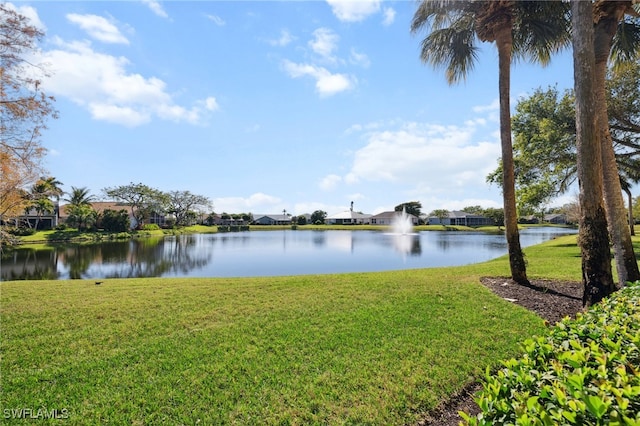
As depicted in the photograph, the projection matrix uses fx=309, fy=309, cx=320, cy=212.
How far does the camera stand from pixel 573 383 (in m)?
1.35

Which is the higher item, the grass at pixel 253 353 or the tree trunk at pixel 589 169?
the tree trunk at pixel 589 169

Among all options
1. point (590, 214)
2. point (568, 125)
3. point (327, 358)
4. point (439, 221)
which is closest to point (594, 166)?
point (590, 214)

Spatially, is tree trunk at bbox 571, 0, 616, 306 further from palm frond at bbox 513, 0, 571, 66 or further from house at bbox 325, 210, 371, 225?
house at bbox 325, 210, 371, 225

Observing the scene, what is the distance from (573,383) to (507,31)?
8.88m

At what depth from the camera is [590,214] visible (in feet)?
15.8

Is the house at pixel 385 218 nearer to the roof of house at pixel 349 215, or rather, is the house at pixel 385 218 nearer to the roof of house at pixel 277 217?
the roof of house at pixel 349 215

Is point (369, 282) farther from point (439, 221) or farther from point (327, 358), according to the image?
point (439, 221)

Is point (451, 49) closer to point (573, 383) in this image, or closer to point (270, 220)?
point (573, 383)

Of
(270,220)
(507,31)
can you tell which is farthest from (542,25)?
(270,220)

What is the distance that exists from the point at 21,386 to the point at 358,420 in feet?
12.4

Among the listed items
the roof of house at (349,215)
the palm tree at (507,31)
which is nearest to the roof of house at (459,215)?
the roof of house at (349,215)

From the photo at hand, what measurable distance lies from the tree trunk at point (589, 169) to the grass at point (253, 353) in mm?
1107

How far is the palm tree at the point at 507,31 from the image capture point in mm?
7480

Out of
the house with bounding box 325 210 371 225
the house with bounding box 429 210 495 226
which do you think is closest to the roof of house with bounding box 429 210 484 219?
the house with bounding box 429 210 495 226
